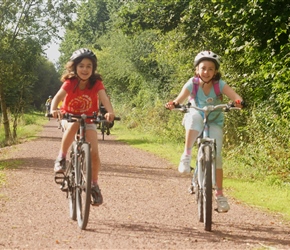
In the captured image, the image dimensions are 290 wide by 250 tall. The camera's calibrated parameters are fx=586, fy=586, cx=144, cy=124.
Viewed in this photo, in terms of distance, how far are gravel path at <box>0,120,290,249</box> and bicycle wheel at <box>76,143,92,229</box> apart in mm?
172

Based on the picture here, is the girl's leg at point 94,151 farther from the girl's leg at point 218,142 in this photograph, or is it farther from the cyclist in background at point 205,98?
the girl's leg at point 218,142

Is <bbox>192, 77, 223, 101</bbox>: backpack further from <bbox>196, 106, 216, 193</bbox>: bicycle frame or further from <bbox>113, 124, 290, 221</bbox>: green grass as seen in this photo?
<bbox>113, 124, 290, 221</bbox>: green grass

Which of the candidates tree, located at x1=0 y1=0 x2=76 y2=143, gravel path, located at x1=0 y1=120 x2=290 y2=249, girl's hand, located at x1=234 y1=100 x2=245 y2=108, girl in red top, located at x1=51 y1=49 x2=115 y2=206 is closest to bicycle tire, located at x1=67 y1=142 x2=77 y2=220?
gravel path, located at x1=0 y1=120 x2=290 y2=249

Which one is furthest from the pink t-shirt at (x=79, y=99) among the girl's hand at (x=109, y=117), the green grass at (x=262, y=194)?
the green grass at (x=262, y=194)

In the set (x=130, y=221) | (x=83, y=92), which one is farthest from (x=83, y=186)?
(x=83, y=92)

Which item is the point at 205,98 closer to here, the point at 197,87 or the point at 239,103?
the point at 197,87

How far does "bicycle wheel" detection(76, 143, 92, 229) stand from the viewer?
21.2ft

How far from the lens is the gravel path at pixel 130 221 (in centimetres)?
613

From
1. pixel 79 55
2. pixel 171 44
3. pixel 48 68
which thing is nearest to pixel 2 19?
pixel 171 44

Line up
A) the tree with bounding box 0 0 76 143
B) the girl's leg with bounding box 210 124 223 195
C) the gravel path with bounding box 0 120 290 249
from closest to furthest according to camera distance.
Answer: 1. the gravel path with bounding box 0 120 290 249
2. the girl's leg with bounding box 210 124 223 195
3. the tree with bounding box 0 0 76 143

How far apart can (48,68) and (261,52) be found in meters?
82.6

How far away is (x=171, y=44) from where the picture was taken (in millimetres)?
22094

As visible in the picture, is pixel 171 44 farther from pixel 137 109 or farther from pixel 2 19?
pixel 137 109

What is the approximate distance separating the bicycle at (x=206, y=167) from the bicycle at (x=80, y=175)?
1.16 meters
